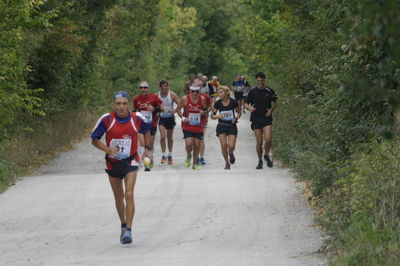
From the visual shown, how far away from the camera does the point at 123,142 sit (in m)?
9.80

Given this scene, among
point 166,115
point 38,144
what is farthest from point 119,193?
point 38,144

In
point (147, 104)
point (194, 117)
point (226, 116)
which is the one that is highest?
point (147, 104)

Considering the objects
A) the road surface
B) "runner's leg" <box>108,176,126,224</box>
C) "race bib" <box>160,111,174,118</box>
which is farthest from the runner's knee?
Result: "race bib" <box>160,111,174,118</box>

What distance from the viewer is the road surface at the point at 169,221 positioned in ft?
29.3

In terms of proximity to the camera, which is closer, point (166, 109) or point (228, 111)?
point (228, 111)

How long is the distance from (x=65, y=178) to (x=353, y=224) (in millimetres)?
11010

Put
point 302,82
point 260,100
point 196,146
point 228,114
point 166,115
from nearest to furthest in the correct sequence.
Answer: point 228,114 < point 302,82 < point 260,100 < point 196,146 < point 166,115

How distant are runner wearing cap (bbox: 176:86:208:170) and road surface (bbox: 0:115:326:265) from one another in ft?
4.49

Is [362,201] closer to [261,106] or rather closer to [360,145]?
[360,145]

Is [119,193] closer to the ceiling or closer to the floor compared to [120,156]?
closer to the floor

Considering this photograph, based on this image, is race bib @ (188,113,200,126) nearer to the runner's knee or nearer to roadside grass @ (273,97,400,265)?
roadside grass @ (273,97,400,265)

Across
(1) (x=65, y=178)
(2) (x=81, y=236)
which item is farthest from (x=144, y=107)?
(2) (x=81, y=236)

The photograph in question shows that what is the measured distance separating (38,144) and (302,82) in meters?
9.37

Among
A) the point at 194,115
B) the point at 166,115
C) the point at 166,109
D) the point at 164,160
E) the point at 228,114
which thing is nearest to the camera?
the point at 228,114
